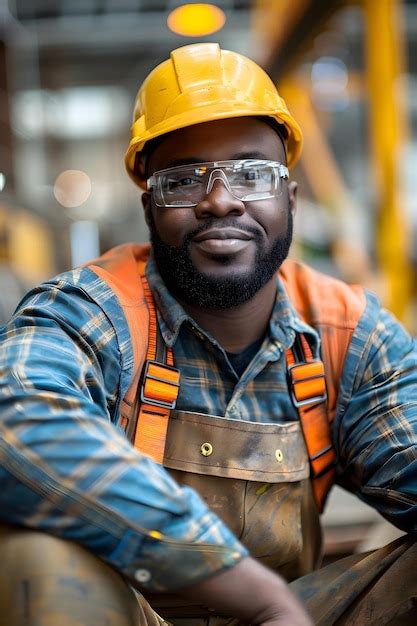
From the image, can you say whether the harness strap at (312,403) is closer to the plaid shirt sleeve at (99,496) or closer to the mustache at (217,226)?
the mustache at (217,226)

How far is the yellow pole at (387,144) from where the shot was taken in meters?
6.09

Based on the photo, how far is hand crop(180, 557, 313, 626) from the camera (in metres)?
1.52

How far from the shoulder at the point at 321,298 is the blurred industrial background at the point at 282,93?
49.6 inches

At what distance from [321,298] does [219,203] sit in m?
0.51

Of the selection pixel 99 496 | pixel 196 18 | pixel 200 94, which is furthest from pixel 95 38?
pixel 99 496

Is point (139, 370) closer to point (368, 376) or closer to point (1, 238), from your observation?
point (368, 376)

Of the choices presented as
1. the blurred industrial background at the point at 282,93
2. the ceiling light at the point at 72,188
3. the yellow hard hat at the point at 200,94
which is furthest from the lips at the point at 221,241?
the ceiling light at the point at 72,188

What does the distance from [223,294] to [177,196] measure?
313 mm

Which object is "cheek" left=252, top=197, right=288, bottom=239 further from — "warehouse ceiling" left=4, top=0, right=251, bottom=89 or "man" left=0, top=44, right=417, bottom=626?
"warehouse ceiling" left=4, top=0, right=251, bottom=89

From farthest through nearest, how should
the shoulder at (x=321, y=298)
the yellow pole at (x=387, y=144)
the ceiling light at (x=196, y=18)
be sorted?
the ceiling light at (x=196, y=18), the yellow pole at (x=387, y=144), the shoulder at (x=321, y=298)

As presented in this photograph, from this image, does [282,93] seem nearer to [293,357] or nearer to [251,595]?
[293,357]

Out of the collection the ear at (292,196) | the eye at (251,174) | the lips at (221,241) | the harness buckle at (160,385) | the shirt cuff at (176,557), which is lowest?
the shirt cuff at (176,557)

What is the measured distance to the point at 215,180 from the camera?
2.19m

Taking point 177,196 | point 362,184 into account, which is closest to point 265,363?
point 177,196
